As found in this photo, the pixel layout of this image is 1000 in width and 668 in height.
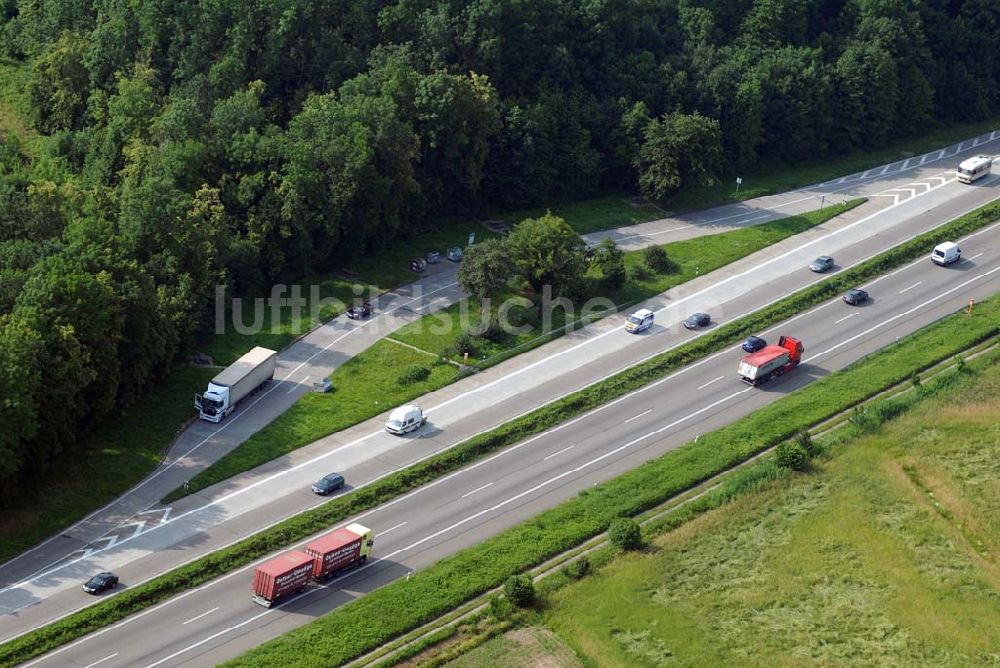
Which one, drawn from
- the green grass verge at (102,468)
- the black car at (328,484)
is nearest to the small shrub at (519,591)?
the black car at (328,484)

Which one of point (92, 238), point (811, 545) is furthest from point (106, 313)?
point (811, 545)

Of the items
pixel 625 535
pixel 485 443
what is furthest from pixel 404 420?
pixel 625 535

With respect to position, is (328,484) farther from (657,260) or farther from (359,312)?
(657,260)

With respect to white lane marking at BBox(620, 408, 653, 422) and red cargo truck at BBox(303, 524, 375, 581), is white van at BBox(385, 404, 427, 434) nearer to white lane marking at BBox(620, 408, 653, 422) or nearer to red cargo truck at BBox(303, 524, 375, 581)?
red cargo truck at BBox(303, 524, 375, 581)

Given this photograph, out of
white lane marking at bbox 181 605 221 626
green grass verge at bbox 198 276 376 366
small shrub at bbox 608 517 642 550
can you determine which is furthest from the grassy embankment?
green grass verge at bbox 198 276 376 366

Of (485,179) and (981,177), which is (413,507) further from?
(981,177)
